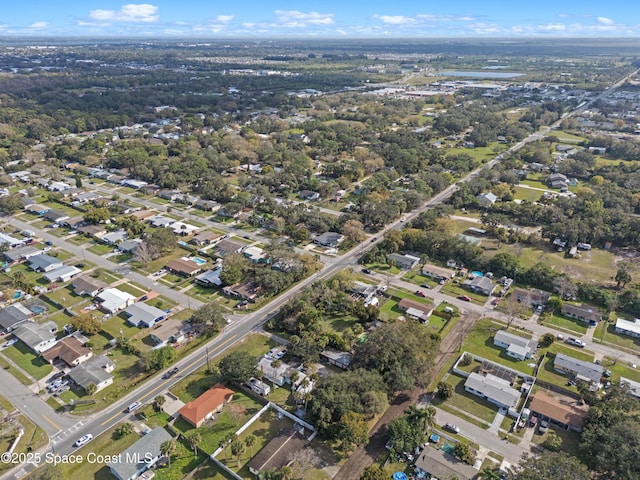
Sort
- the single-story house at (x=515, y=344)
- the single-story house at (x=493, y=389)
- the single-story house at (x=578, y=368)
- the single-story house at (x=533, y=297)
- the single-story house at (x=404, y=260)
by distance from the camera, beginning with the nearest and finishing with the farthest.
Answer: the single-story house at (x=493, y=389) < the single-story house at (x=578, y=368) < the single-story house at (x=515, y=344) < the single-story house at (x=533, y=297) < the single-story house at (x=404, y=260)

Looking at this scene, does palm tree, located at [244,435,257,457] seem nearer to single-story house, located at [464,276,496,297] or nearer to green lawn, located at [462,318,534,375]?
green lawn, located at [462,318,534,375]

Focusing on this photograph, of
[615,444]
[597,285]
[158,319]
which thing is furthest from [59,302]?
[597,285]

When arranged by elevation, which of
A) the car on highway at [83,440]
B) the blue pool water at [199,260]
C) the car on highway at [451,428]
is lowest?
the car on highway at [83,440]

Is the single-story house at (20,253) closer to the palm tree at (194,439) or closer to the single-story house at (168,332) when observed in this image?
the single-story house at (168,332)

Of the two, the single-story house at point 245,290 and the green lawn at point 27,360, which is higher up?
the single-story house at point 245,290

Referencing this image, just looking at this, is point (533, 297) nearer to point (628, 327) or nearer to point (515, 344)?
point (628, 327)

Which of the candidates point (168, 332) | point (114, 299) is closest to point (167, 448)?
point (168, 332)

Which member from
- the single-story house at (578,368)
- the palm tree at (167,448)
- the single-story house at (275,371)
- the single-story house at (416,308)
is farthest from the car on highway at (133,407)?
the single-story house at (578,368)
